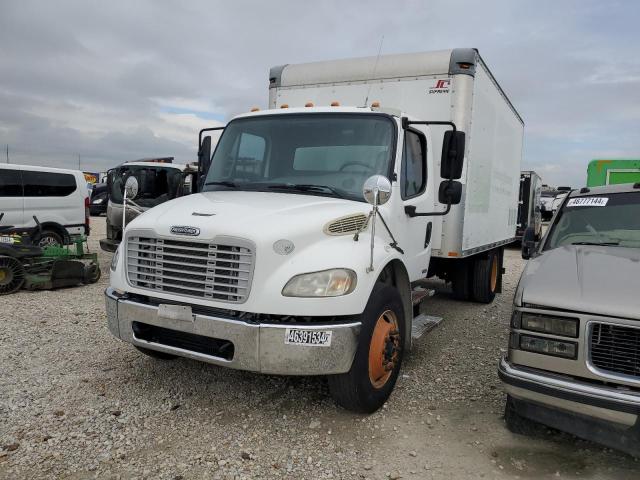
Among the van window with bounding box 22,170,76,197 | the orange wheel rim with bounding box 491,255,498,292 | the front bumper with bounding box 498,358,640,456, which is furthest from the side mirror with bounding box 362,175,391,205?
the van window with bounding box 22,170,76,197

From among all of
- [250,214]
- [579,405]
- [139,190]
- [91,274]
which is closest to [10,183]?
[139,190]

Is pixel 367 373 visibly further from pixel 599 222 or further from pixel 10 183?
pixel 10 183

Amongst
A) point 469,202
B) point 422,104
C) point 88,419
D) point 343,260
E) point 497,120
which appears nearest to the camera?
point 343,260

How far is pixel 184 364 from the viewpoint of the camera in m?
4.84

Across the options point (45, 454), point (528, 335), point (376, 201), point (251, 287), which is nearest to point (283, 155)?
point (376, 201)

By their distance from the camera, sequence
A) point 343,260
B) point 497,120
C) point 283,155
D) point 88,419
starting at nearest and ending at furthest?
1. point 343,260
2. point 88,419
3. point 283,155
4. point 497,120

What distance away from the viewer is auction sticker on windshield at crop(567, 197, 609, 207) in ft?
14.5

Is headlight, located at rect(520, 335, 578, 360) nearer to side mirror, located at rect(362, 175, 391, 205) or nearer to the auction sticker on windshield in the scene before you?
side mirror, located at rect(362, 175, 391, 205)

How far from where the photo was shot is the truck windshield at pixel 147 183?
10063mm

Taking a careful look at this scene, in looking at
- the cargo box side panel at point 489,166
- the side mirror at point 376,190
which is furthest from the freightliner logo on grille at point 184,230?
the cargo box side panel at point 489,166

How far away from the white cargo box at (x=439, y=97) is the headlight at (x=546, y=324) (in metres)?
2.21

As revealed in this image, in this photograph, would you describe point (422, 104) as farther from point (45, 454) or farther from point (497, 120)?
point (45, 454)

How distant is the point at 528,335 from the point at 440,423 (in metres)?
1.13

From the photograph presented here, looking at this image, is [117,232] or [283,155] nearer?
[283,155]
